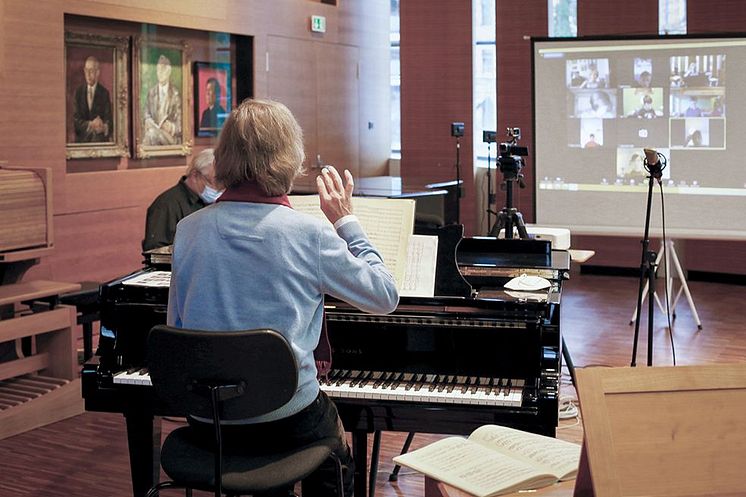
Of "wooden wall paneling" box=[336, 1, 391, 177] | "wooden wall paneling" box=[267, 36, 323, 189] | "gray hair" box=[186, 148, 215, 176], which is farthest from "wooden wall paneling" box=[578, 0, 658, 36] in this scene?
"gray hair" box=[186, 148, 215, 176]

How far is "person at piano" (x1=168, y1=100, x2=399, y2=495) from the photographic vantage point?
245 cm

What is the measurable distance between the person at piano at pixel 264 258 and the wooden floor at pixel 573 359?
175 centimetres

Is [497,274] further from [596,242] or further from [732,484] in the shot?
[596,242]

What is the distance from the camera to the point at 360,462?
10.9 ft

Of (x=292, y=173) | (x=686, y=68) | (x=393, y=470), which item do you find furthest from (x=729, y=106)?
(x=292, y=173)

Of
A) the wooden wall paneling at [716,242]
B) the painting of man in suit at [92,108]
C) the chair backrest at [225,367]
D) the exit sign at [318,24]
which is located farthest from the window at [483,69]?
the chair backrest at [225,367]

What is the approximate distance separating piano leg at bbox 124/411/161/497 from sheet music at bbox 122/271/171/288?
42 centimetres

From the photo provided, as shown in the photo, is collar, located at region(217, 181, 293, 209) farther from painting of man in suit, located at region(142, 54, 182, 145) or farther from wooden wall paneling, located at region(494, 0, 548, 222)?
wooden wall paneling, located at region(494, 0, 548, 222)

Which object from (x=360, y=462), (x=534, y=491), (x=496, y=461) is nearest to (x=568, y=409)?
(x=360, y=462)

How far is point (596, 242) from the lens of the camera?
9.36m

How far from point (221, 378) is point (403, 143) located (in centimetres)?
797

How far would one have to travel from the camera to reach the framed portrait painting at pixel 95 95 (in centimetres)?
675

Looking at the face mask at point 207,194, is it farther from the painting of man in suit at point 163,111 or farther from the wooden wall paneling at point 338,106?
the wooden wall paneling at point 338,106

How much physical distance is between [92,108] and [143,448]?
12.9 feet
